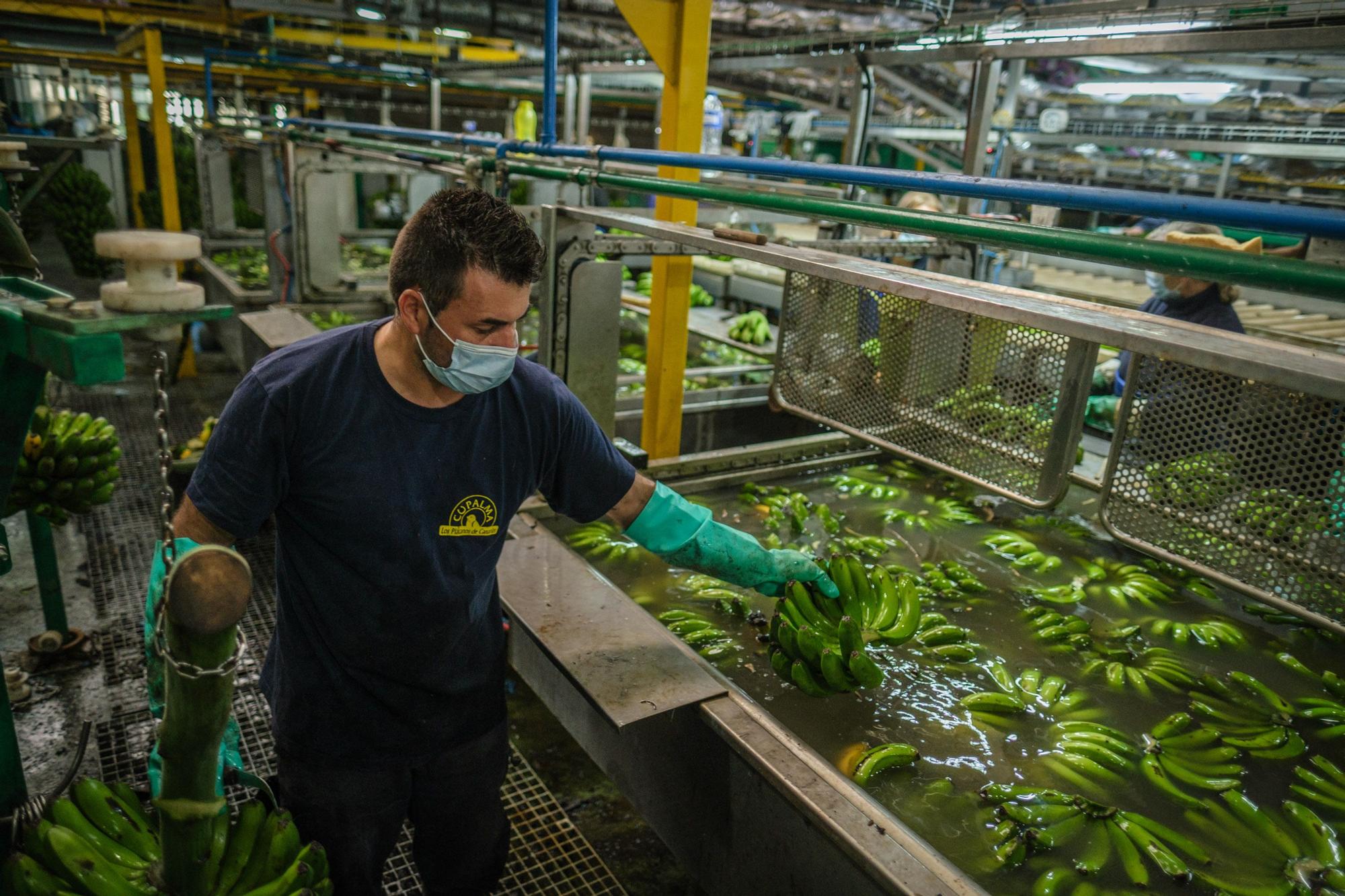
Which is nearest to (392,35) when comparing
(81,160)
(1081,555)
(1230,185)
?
(81,160)

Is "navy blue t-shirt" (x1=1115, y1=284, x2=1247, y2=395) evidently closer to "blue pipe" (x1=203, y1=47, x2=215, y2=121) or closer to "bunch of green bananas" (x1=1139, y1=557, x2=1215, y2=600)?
"bunch of green bananas" (x1=1139, y1=557, x2=1215, y2=600)

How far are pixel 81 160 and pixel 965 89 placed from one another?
48.2 feet

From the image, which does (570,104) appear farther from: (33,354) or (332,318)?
(33,354)

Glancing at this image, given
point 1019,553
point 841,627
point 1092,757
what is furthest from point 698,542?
point 1019,553

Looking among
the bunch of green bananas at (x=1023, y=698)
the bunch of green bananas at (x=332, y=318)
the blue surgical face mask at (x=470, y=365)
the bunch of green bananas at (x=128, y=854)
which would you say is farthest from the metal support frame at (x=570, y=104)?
the bunch of green bananas at (x=128, y=854)

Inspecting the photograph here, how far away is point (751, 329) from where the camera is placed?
7.75 m

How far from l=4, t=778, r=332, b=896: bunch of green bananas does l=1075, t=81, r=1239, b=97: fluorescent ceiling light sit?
24.1ft

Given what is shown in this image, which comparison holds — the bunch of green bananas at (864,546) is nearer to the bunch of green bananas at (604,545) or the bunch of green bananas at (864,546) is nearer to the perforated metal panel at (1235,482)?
the bunch of green bananas at (604,545)

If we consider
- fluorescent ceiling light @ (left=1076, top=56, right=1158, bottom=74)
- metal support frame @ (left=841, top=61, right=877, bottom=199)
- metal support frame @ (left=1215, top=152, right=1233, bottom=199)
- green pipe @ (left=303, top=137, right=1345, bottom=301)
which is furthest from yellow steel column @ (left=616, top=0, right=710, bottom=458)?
fluorescent ceiling light @ (left=1076, top=56, right=1158, bottom=74)

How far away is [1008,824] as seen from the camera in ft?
7.22

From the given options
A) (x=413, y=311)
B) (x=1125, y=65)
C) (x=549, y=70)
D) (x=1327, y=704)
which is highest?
(x=1125, y=65)

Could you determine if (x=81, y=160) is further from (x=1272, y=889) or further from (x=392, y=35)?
(x=1272, y=889)

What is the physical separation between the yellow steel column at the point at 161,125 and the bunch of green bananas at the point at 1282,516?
9.64 metres

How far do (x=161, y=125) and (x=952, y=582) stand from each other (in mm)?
9150
